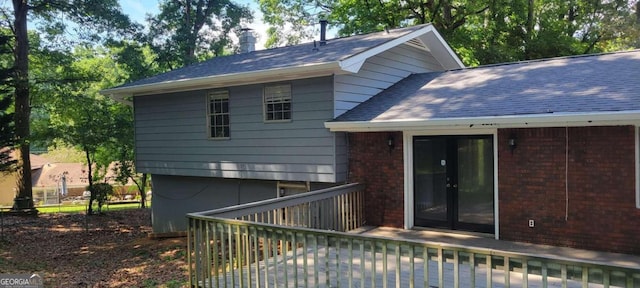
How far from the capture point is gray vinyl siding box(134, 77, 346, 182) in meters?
8.86

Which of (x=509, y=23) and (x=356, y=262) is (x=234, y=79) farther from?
(x=509, y=23)

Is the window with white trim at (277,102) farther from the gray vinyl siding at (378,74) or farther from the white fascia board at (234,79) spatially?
the gray vinyl siding at (378,74)

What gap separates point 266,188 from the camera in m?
10.3

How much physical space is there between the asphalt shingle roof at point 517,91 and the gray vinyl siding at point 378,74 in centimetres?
19

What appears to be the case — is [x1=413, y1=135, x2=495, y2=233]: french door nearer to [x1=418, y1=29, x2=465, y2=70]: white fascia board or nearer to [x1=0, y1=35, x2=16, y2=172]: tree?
[x1=418, y1=29, x2=465, y2=70]: white fascia board

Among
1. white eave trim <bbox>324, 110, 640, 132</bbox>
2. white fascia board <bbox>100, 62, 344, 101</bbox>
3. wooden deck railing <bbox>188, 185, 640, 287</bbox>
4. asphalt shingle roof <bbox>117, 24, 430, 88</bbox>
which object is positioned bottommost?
wooden deck railing <bbox>188, 185, 640, 287</bbox>

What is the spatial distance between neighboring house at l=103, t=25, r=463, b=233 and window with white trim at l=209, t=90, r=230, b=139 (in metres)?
0.02

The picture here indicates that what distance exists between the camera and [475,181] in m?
7.75

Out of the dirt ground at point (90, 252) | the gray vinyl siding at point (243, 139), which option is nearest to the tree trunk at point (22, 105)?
the dirt ground at point (90, 252)

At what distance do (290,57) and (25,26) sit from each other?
1176 centimetres

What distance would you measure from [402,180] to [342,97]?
1.98 m

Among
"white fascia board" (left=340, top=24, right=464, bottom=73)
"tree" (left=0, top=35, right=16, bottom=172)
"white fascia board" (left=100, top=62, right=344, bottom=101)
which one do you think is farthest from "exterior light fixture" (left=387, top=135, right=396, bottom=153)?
"tree" (left=0, top=35, right=16, bottom=172)

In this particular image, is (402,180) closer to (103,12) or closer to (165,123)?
(165,123)

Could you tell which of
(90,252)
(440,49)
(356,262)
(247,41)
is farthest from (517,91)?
(90,252)
